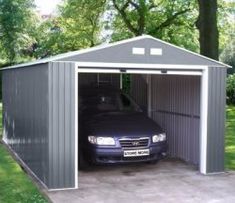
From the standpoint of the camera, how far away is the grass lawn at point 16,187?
747 centimetres

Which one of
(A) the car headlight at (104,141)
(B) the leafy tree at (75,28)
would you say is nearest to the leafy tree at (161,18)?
(B) the leafy tree at (75,28)

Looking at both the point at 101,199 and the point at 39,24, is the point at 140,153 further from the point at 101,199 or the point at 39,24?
the point at 39,24

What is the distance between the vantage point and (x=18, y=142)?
11578 millimetres

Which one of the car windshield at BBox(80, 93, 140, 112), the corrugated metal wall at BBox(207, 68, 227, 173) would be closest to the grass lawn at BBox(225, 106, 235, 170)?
the corrugated metal wall at BBox(207, 68, 227, 173)

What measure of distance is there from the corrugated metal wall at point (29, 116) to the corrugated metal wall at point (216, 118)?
343cm

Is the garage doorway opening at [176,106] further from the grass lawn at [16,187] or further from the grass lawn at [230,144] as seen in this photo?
the grass lawn at [16,187]

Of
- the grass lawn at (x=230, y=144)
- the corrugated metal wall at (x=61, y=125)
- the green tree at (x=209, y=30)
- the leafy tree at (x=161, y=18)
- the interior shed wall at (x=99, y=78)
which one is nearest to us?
the corrugated metal wall at (x=61, y=125)

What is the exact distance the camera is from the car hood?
9.48 m

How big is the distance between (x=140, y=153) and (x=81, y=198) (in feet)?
7.05

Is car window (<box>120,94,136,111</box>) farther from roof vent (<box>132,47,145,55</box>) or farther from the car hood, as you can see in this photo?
roof vent (<box>132,47,145,55</box>)

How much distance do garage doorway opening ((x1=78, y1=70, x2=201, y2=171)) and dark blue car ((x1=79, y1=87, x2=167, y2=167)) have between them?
1053 mm

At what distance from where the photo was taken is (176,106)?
37.3 feet

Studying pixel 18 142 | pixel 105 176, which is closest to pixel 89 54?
pixel 105 176

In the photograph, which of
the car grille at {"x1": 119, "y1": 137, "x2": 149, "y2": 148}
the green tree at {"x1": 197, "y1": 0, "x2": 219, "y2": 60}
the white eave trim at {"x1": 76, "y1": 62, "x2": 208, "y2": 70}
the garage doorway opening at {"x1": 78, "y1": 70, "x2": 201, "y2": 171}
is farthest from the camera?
the green tree at {"x1": 197, "y1": 0, "x2": 219, "y2": 60}
